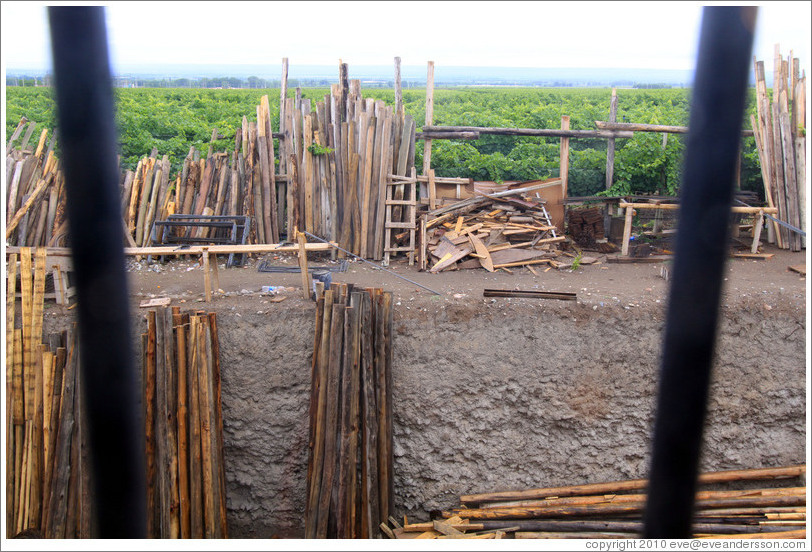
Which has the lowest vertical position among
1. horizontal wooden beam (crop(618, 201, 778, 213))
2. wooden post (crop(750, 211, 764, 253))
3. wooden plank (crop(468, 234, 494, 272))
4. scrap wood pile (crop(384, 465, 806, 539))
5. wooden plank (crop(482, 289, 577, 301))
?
scrap wood pile (crop(384, 465, 806, 539))

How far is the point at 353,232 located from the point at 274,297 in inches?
94.5

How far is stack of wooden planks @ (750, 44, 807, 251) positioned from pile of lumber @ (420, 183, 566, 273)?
11.4 feet

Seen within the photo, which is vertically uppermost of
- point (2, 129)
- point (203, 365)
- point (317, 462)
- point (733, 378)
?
point (2, 129)

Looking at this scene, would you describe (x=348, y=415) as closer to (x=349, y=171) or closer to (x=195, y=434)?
(x=195, y=434)

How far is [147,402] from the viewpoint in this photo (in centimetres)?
593

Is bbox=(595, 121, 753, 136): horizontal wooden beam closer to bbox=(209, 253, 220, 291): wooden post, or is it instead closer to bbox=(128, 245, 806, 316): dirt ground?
bbox=(128, 245, 806, 316): dirt ground

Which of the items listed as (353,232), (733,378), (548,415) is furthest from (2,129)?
(733,378)

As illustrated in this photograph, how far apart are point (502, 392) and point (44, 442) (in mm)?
4583

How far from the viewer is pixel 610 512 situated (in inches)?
263

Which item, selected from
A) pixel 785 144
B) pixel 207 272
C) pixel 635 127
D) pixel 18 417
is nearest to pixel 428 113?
pixel 635 127

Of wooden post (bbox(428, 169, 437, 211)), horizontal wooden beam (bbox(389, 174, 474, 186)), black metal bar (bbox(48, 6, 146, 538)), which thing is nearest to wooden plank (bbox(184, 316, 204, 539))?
horizontal wooden beam (bbox(389, 174, 474, 186))

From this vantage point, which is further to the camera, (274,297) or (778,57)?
(778,57)

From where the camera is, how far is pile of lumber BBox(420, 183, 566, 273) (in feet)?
28.9

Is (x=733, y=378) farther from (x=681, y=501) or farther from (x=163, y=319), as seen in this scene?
(x=681, y=501)
